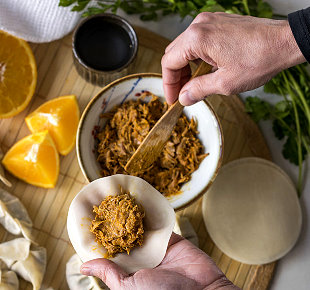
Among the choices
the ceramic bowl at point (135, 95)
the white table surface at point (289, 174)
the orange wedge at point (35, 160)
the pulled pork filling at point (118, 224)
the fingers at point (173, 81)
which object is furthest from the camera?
the white table surface at point (289, 174)

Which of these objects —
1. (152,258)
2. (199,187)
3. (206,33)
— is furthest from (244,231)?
(206,33)

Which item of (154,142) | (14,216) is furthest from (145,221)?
(14,216)

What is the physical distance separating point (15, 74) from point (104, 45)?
0.33 m

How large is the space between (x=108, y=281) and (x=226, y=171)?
671 millimetres

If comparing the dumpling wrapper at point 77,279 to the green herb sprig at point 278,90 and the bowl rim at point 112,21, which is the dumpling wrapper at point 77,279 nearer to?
the bowl rim at point 112,21

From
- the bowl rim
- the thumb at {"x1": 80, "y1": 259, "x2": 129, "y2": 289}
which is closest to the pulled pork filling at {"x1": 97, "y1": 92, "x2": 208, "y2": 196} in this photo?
the bowl rim

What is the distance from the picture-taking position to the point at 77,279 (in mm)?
1601

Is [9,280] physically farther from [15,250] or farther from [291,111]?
[291,111]

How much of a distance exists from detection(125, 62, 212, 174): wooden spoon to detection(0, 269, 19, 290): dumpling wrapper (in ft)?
1.79

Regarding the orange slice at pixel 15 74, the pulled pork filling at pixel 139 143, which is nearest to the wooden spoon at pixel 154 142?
the pulled pork filling at pixel 139 143

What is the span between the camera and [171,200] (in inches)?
59.8

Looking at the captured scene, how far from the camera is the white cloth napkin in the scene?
165cm

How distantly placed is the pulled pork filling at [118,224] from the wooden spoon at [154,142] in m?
0.15

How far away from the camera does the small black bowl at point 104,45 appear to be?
164cm
